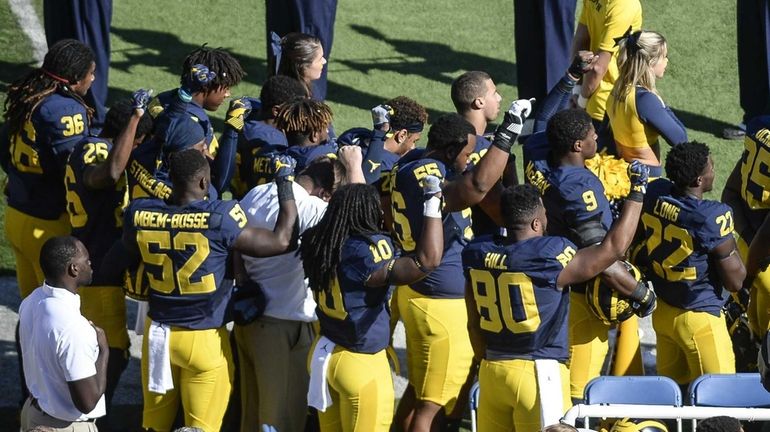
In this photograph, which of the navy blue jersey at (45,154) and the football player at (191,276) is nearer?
the football player at (191,276)

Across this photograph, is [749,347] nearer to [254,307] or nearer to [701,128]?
[254,307]

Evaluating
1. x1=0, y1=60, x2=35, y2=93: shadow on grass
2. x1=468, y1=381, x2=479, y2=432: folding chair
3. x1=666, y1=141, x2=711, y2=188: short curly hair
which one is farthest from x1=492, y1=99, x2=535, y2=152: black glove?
x1=0, y1=60, x2=35, y2=93: shadow on grass

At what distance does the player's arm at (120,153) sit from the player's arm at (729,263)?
9.73 ft

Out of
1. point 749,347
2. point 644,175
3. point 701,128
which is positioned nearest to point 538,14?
point 701,128

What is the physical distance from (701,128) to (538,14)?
172cm

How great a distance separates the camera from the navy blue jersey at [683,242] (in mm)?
6930

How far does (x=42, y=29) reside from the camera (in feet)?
42.3

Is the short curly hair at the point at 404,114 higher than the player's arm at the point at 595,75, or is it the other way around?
the short curly hair at the point at 404,114

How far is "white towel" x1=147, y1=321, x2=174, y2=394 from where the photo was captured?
22.0ft

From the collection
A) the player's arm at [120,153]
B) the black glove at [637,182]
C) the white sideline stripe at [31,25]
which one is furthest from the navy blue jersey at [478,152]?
the white sideline stripe at [31,25]

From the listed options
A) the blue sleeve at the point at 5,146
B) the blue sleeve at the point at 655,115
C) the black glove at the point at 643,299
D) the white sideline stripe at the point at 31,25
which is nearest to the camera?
the black glove at the point at 643,299

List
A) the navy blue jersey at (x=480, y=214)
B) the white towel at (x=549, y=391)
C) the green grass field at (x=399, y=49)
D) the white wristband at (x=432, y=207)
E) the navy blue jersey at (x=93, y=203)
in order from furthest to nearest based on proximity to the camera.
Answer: the green grass field at (x=399, y=49)
the navy blue jersey at (x=93, y=203)
the navy blue jersey at (x=480, y=214)
the white wristband at (x=432, y=207)
the white towel at (x=549, y=391)

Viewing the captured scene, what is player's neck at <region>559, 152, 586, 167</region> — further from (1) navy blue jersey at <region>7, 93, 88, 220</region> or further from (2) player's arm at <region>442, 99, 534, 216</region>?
(1) navy blue jersey at <region>7, 93, 88, 220</region>

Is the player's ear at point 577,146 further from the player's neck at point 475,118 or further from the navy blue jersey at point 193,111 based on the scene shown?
the navy blue jersey at point 193,111
